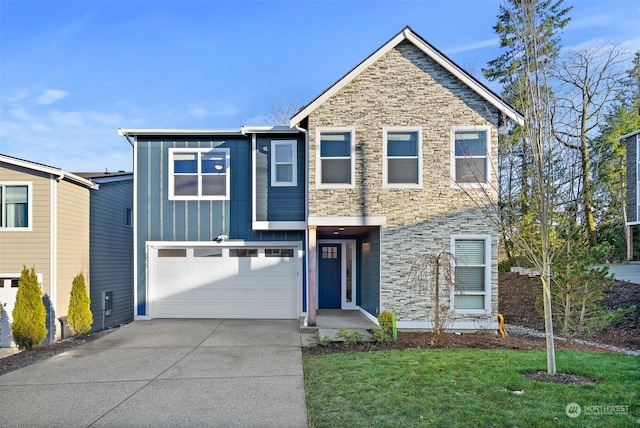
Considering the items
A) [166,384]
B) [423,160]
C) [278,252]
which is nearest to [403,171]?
[423,160]

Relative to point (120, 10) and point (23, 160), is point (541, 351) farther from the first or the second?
point (120, 10)

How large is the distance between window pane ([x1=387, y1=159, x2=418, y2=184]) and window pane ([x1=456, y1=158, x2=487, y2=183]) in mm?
1055

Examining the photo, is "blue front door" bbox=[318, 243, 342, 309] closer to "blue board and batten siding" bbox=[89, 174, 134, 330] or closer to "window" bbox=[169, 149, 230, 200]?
"window" bbox=[169, 149, 230, 200]

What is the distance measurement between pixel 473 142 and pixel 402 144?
175 cm

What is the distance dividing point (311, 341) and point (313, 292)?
1.73 metres

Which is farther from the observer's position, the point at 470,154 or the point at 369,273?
the point at 369,273

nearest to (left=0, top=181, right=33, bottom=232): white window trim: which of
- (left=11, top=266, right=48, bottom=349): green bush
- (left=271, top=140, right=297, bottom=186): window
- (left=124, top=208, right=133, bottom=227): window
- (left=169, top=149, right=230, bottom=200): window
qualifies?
(left=11, top=266, right=48, bottom=349): green bush

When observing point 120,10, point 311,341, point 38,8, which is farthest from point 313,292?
point 38,8

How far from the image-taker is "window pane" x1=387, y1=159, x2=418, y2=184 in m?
10.8

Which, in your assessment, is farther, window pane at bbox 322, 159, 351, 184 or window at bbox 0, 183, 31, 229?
window at bbox 0, 183, 31, 229

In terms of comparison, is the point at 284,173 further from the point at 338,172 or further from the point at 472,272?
the point at 472,272

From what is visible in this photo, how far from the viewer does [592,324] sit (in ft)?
27.1

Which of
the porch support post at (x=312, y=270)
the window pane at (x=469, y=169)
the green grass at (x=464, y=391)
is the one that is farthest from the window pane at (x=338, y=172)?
the green grass at (x=464, y=391)

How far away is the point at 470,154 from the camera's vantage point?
1062 cm
